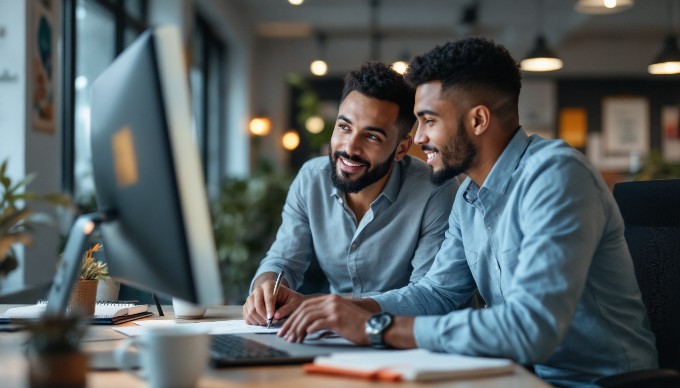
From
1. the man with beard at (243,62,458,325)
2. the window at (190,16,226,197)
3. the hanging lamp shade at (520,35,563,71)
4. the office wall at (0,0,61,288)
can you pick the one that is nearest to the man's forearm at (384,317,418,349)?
the man with beard at (243,62,458,325)

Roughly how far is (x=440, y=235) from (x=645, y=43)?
28.6ft

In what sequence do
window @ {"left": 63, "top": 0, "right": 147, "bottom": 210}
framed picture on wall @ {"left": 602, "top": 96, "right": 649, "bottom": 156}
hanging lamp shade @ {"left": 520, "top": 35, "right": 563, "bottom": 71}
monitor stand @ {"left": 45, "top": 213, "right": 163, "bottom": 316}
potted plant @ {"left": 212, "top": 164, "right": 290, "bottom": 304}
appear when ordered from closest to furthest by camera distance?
monitor stand @ {"left": 45, "top": 213, "right": 163, "bottom": 316} → window @ {"left": 63, "top": 0, "right": 147, "bottom": 210} → hanging lamp shade @ {"left": 520, "top": 35, "right": 563, "bottom": 71} → potted plant @ {"left": 212, "top": 164, "right": 290, "bottom": 304} → framed picture on wall @ {"left": 602, "top": 96, "right": 649, "bottom": 156}

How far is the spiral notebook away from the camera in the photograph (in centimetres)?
168

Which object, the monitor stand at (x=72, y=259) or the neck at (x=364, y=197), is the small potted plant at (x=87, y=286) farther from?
the neck at (x=364, y=197)

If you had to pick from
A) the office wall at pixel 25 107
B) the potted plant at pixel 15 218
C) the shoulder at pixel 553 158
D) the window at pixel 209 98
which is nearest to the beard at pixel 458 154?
the shoulder at pixel 553 158

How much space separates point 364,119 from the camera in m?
2.23

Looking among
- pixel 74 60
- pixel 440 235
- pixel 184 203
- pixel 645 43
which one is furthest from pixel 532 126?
pixel 184 203

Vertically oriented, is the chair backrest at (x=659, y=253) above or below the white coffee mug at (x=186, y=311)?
above

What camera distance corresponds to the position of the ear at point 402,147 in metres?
2.33

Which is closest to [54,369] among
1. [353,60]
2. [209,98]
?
[209,98]

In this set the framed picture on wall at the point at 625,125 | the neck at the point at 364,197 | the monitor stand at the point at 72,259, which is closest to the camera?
the monitor stand at the point at 72,259

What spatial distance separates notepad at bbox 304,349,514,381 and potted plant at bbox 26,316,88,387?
0.37 m

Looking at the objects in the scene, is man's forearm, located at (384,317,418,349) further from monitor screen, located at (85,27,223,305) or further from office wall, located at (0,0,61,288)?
office wall, located at (0,0,61,288)

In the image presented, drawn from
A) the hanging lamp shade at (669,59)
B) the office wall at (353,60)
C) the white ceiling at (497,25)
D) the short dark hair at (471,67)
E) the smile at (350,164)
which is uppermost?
the white ceiling at (497,25)
